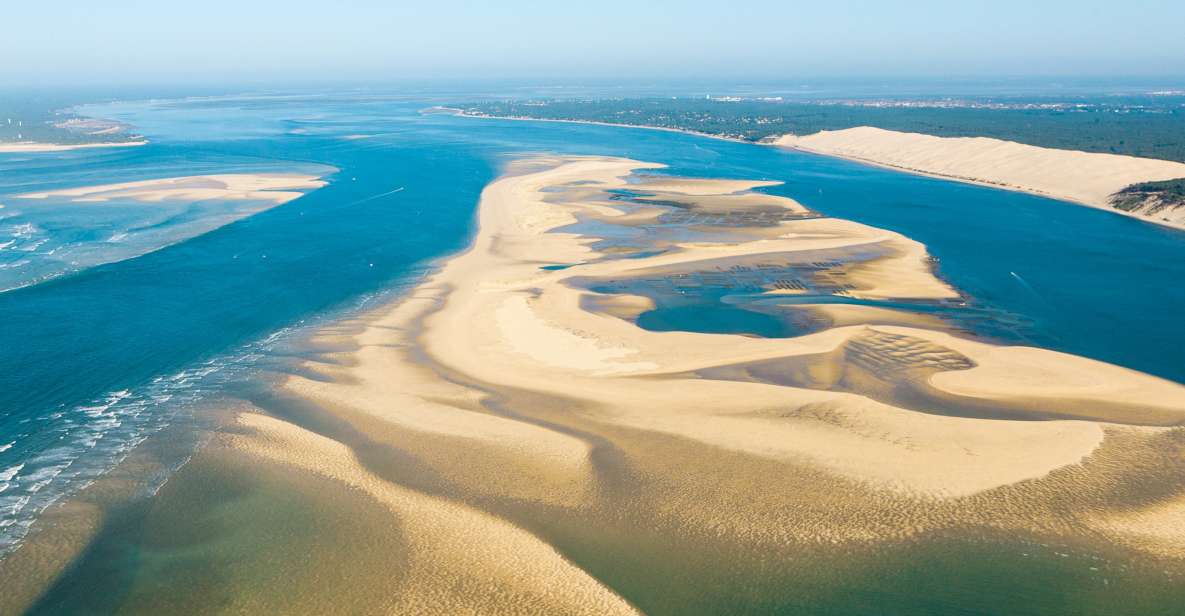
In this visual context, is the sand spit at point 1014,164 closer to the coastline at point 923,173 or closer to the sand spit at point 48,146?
the coastline at point 923,173

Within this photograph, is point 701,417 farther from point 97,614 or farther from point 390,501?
point 97,614

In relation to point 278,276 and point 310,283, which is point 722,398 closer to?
point 310,283

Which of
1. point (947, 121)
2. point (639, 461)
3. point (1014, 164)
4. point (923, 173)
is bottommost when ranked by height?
point (639, 461)

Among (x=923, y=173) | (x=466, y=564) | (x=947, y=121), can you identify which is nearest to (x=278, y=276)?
(x=466, y=564)

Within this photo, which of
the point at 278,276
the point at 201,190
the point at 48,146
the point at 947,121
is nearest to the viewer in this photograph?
the point at 278,276

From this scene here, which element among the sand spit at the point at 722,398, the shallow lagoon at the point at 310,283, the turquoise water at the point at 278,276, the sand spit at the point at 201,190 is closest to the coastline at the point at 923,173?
the shallow lagoon at the point at 310,283

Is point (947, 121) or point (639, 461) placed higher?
point (947, 121)
